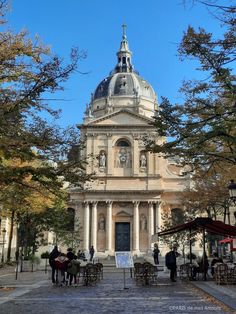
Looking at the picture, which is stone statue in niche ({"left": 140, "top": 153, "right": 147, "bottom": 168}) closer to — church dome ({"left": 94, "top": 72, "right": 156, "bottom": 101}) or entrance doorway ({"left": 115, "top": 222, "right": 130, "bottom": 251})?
entrance doorway ({"left": 115, "top": 222, "right": 130, "bottom": 251})

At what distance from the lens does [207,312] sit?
1102cm

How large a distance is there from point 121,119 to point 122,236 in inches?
631

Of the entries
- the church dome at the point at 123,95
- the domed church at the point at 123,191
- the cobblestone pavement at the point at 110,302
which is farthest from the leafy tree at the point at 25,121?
the church dome at the point at 123,95

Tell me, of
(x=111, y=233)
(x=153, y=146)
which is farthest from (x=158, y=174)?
(x=153, y=146)

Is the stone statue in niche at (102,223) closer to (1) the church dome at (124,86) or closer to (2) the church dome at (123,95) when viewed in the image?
(2) the church dome at (123,95)

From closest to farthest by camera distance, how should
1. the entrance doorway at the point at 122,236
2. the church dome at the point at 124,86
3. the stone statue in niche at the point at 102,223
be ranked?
the entrance doorway at the point at 122,236 < the stone statue in niche at the point at 102,223 < the church dome at the point at 124,86

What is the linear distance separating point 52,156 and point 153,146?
4.08 meters

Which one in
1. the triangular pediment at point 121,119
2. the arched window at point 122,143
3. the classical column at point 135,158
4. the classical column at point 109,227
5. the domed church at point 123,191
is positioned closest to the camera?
the classical column at point 109,227

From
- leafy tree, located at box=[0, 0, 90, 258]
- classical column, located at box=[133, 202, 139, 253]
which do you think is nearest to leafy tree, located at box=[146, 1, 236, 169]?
leafy tree, located at box=[0, 0, 90, 258]

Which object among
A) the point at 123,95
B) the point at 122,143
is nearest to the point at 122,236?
the point at 122,143

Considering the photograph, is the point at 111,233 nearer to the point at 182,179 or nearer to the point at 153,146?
the point at 182,179

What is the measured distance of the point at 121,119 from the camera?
6306 cm

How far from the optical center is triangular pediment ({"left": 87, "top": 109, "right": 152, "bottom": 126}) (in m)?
62.8

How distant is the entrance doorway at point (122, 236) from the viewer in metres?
60.3
